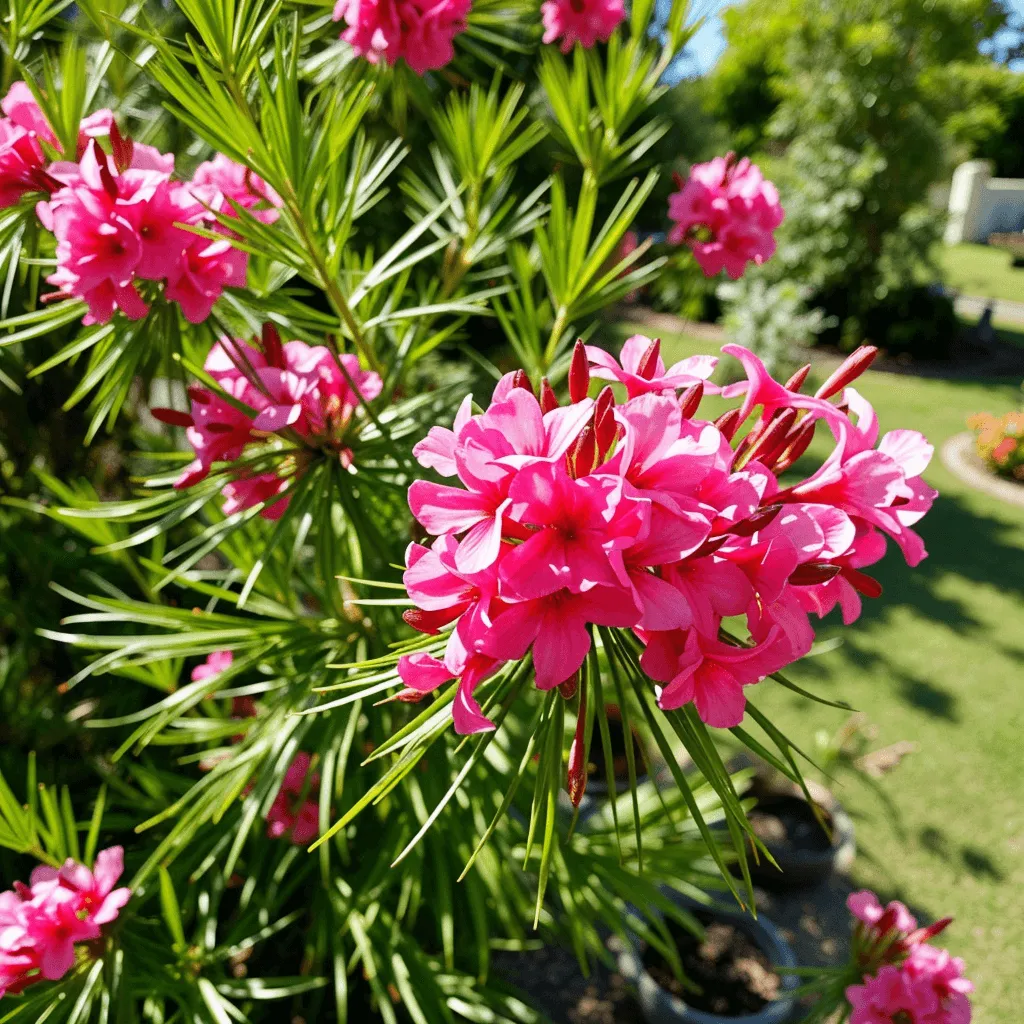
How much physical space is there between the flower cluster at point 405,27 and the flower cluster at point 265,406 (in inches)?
15.1

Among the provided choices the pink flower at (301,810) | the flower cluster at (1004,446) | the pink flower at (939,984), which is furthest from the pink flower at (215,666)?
the flower cluster at (1004,446)

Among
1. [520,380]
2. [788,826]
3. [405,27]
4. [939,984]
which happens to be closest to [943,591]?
[788,826]

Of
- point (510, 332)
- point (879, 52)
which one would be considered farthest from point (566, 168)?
point (879, 52)

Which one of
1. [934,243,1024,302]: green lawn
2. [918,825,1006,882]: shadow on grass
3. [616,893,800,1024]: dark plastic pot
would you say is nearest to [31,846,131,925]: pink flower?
[616,893,800,1024]: dark plastic pot

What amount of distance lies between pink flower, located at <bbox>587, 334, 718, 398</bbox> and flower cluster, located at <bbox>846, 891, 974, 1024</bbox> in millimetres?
859

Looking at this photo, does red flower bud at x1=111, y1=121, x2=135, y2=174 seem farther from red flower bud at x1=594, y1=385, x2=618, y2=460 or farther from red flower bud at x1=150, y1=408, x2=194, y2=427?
red flower bud at x1=594, y1=385, x2=618, y2=460

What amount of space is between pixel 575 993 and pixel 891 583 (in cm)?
279

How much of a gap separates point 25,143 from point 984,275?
1473 cm

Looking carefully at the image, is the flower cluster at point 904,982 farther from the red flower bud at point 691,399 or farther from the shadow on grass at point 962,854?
the shadow on grass at point 962,854

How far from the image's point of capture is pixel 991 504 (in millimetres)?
4922

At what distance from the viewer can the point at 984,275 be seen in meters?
12.8

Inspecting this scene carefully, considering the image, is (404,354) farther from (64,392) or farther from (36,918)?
(64,392)

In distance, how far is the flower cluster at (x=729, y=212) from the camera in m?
1.18

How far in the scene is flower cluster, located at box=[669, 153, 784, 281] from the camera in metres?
1.18
